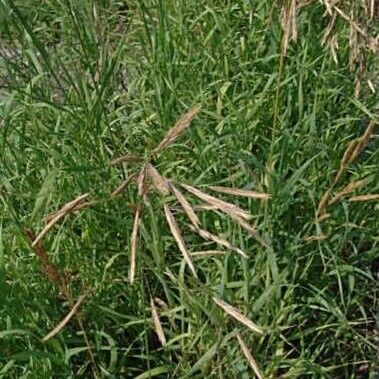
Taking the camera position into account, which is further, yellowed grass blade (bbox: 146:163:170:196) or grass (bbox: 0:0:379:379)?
grass (bbox: 0:0:379:379)

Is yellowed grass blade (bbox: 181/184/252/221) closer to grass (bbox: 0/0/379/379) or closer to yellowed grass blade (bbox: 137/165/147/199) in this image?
yellowed grass blade (bbox: 137/165/147/199)

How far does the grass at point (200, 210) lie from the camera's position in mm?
1777

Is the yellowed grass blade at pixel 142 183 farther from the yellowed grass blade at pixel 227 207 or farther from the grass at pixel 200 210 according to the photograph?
the grass at pixel 200 210

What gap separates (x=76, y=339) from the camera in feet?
6.04

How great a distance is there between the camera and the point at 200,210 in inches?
65.5

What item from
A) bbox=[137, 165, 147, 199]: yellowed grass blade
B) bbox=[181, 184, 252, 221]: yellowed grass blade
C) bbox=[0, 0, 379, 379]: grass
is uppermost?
bbox=[137, 165, 147, 199]: yellowed grass blade

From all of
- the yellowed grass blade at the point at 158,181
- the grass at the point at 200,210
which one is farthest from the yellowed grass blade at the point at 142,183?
the grass at the point at 200,210

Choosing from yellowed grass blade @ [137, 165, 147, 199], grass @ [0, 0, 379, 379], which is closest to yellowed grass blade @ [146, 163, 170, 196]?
yellowed grass blade @ [137, 165, 147, 199]

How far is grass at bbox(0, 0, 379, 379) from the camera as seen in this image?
1.78 m

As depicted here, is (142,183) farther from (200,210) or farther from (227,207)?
(200,210)

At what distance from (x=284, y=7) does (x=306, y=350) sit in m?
0.79

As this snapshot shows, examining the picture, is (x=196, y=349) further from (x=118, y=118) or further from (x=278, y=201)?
(x=118, y=118)

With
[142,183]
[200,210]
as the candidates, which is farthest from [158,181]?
[200,210]

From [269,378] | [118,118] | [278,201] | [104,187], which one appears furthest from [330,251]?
[118,118]
